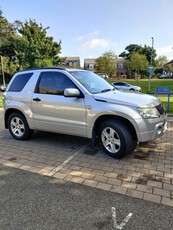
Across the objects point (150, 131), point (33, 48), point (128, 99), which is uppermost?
point (33, 48)

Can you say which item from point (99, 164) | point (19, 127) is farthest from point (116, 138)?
point (19, 127)

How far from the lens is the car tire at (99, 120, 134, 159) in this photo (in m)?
4.16

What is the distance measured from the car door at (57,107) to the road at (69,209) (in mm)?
1528

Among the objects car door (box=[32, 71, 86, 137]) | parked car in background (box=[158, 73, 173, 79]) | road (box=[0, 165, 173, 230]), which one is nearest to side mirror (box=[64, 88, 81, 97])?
car door (box=[32, 71, 86, 137])

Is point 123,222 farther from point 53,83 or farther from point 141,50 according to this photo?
point 141,50

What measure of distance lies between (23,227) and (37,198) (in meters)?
0.60

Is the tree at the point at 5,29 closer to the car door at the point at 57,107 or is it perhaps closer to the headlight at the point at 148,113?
the car door at the point at 57,107

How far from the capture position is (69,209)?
2.78 m

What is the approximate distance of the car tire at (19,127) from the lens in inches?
221

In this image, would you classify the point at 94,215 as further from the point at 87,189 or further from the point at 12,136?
the point at 12,136

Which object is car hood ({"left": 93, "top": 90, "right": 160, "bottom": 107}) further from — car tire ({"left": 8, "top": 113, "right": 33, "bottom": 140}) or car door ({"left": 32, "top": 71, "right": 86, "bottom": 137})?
car tire ({"left": 8, "top": 113, "right": 33, "bottom": 140})

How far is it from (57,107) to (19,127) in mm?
1525

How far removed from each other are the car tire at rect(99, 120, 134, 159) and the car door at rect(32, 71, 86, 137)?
48 centimetres

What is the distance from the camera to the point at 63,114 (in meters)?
4.82
